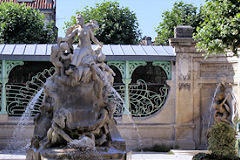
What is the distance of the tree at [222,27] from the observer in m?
10.5

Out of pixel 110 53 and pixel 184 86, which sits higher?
pixel 110 53

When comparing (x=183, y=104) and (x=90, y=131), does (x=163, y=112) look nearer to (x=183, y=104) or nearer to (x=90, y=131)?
(x=183, y=104)

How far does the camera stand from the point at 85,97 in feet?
30.6

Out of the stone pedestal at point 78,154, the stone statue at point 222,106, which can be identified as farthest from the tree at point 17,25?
the stone pedestal at point 78,154

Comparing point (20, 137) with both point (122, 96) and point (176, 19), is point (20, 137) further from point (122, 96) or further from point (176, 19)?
point (176, 19)

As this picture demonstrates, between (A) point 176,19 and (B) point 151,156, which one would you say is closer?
(B) point 151,156

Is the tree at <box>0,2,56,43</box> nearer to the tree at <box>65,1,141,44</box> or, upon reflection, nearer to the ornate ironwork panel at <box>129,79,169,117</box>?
the tree at <box>65,1,141,44</box>

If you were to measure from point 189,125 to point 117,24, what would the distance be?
444 inches

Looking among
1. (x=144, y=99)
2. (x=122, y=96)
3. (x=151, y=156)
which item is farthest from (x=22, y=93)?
(x=151, y=156)

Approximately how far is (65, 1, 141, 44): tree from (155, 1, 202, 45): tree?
53.5 inches

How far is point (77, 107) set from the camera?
926 centimetres

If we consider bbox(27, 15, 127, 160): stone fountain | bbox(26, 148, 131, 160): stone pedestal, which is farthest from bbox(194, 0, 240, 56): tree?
bbox(26, 148, 131, 160): stone pedestal

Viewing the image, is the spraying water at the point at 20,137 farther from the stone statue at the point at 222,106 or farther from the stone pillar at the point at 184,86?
the stone statue at the point at 222,106

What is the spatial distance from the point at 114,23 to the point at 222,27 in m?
15.0
